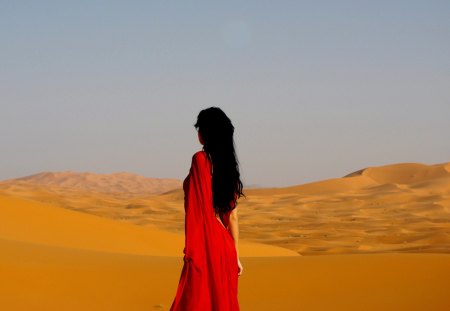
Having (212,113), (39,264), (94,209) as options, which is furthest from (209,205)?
(94,209)

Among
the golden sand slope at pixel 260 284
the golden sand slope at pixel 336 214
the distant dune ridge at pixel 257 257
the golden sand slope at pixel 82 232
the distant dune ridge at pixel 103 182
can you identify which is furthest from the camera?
the distant dune ridge at pixel 103 182

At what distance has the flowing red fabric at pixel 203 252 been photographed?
498 cm

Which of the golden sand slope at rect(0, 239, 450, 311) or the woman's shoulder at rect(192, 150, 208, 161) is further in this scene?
the golden sand slope at rect(0, 239, 450, 311)

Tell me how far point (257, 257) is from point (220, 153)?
22.8 feet

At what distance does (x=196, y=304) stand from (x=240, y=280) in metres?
4.04

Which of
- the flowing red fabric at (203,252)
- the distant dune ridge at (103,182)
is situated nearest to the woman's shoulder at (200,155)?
the flowing red fabric at (203,252)

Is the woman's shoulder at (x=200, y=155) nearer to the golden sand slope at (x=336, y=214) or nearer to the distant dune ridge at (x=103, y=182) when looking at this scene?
the golden sand slope at (x=336, y=214)

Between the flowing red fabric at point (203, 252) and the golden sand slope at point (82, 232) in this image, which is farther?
the golden sand slope at point (82, 232)

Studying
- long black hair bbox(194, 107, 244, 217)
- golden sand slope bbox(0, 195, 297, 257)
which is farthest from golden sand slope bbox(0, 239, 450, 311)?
golden sand slope bbox(0, 195, 297, 257)

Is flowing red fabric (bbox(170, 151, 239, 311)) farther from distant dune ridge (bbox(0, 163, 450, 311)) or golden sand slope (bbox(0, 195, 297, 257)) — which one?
golden sand slope (bbox(0, 195, 297, 257))

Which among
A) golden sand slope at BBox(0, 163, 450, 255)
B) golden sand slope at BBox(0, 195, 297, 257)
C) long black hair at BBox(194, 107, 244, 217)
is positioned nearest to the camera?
long black hair at BBox(194, 107, 244, 217)

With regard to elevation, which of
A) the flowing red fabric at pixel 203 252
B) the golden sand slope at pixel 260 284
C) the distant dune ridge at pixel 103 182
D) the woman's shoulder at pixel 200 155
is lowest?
the golden sand slope at pixel 260 284

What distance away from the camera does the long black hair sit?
16.2 ft

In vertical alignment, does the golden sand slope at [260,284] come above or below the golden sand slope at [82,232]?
below
